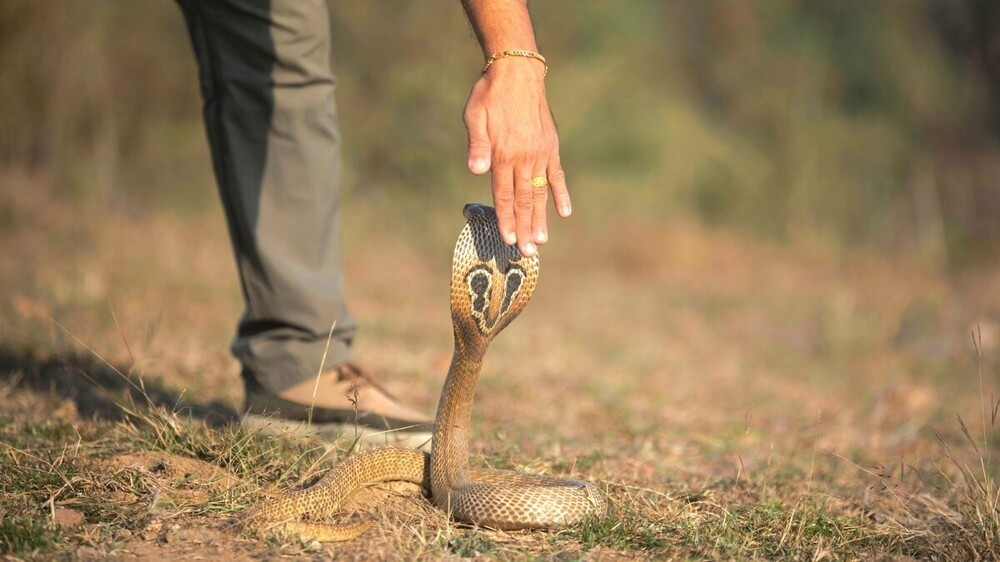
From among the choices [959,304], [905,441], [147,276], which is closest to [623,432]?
[905,441]

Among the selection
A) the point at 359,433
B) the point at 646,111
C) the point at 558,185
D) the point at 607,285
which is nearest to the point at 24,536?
the point at 359,433

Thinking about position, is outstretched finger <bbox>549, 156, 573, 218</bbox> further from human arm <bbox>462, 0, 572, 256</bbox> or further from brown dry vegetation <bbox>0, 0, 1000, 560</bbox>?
brown dry vegetation <bbox>0, 0, 1000, 560</bbox>

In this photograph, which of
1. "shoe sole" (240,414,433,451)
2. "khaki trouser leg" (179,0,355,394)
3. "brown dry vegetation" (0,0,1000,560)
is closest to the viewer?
"brown dry vegetation" (0,0,1000,560)

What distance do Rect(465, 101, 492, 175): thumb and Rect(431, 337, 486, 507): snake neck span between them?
48 cm

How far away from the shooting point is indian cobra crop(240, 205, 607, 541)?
219 cm

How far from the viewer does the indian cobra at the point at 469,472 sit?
86.1 inches

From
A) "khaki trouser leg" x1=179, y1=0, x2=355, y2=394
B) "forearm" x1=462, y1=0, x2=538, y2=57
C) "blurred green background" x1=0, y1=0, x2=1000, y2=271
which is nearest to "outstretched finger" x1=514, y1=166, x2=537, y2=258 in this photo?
"forearm" x1=462, y1=0, x2=538, y2=57

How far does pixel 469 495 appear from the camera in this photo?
234cm

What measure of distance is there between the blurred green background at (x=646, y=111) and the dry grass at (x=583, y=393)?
1.19 m

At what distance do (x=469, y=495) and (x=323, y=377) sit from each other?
110 centimetres

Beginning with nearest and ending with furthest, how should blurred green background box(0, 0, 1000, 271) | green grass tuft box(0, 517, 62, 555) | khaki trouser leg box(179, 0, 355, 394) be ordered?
green grass tuft box(0, 517, 62, 555), khaki trouser leg box(179, 0, 355, 394), blurred green background box(0, 0, 1000, 271)

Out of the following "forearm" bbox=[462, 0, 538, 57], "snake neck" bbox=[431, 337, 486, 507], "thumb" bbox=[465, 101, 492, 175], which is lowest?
"snake neck" bbox=[431, 337, 486, 507]

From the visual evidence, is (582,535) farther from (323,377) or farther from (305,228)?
(305,228)

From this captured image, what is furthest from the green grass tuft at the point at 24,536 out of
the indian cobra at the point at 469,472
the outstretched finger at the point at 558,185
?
the outstretched finger at the point at 558,185
